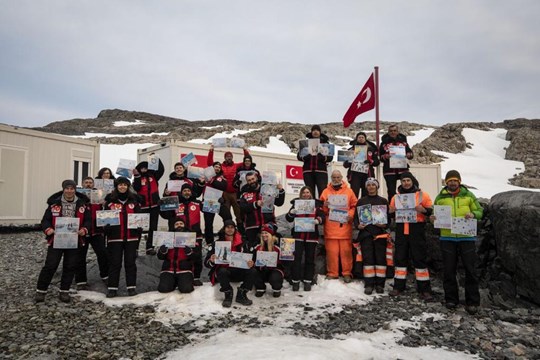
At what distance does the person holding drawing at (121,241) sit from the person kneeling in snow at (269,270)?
2.17 meters

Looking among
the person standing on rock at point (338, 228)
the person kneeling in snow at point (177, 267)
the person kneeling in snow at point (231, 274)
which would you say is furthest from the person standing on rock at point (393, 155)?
the person kneeling in snow at point (177, 267)

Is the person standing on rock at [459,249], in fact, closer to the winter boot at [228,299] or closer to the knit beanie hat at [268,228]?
the knit beanie hat at [268,228]

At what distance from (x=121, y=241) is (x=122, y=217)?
1.37 ft

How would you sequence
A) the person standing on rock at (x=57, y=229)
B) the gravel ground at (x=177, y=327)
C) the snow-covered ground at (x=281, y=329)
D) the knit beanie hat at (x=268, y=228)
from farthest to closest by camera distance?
1. the knit beanie hat at (x=268, y=228)
2. the person standing on rock at (x=57, y=229)
3. the gravel ground at (x=177, y=327)
4. the snow-covered ground at (x=281, y=329)

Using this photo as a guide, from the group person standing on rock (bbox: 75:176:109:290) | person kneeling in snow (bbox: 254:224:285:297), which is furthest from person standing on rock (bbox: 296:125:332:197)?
person standing on rock (bbox: 75:176:109:290)

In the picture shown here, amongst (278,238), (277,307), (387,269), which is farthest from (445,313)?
(278,238)

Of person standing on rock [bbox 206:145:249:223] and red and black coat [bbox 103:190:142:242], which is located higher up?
person standing on rock [bbox 206:145:249:223]

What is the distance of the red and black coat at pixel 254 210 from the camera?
26.0 feet

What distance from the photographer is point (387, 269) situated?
26.3 ft

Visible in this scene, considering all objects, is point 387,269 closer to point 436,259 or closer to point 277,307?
point 436,259

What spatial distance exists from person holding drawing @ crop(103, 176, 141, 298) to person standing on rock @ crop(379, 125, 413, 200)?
17.4 ft

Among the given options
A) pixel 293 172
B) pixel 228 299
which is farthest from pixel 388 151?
pixel 293 172

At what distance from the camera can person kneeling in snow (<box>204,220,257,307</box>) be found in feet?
21.8

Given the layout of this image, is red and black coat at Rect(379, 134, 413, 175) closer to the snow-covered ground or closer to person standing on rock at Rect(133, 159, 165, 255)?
the snow-covered ground
